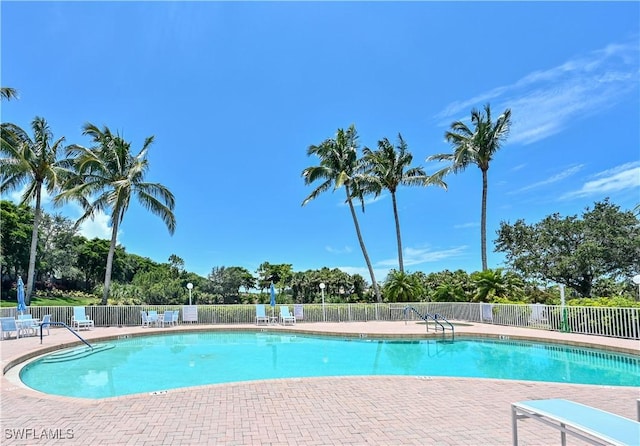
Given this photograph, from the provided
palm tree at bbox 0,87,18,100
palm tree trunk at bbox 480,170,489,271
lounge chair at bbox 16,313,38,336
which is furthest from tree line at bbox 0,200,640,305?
palm tree at bbox 0,87,18,100

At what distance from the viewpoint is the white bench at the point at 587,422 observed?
253 centimetres

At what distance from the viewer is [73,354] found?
1095 centimetres

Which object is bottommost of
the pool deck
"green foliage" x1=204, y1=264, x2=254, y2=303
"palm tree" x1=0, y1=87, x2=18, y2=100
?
the pool deck

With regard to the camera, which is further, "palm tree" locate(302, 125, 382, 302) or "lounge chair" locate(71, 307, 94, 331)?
"palm tree" locate(302, 125, 382, 302)

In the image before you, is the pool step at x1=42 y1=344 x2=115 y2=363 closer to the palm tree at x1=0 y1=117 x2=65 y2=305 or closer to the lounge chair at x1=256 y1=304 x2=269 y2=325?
the lounge chair at x1=256 y1=304 x2=269 y2=325

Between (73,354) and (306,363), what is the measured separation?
249 inches

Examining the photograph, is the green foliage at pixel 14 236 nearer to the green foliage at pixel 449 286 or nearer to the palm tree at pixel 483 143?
the green foliage at pixel 449 286

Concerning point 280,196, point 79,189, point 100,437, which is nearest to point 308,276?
point 280,196

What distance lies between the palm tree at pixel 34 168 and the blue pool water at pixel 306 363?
936 cm

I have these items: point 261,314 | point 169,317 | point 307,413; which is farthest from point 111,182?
point 307,413

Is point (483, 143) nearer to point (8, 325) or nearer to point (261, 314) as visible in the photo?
point (261, 314)

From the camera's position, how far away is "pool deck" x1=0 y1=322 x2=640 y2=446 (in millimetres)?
4055

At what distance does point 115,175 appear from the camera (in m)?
19.4

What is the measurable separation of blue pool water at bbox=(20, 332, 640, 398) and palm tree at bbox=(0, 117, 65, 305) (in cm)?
936
